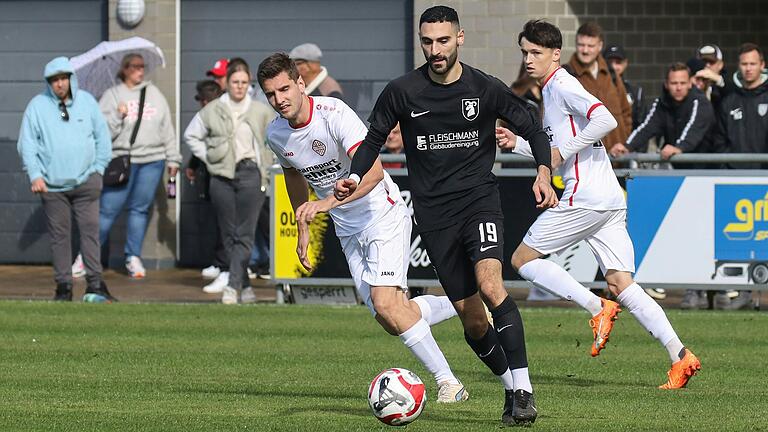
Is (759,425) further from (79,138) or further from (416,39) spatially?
(416,39)

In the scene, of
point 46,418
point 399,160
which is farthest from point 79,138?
point 46,418

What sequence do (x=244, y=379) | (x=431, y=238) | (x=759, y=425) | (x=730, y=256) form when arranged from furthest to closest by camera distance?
(x=730, y=256) → (x=244, y=379) → (x=431, y=238) → (x=759, y=425)

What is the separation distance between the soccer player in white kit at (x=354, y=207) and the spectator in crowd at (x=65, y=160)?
6.69 metres

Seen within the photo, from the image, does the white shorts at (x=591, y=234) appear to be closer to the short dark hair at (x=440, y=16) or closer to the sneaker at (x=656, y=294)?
the short dark hair at (x=440, y=16)

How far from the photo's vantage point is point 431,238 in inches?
352

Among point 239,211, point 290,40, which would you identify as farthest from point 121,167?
point 290,40

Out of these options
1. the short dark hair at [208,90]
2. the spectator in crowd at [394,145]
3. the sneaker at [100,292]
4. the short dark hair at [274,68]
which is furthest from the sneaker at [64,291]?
the short dark hair at [274,68]

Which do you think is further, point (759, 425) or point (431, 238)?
point (431, 238)

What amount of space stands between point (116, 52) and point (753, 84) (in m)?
7.38

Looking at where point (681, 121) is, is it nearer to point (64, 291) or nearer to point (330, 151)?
point (64, 291)

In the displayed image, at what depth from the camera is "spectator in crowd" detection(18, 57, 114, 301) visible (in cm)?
1595

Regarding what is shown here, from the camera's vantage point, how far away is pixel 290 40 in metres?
20.8

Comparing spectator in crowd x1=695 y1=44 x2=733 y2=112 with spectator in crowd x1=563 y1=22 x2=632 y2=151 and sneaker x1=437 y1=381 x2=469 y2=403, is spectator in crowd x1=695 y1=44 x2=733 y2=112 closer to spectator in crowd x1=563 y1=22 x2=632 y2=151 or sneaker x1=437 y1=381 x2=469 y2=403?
spectator in crowd x1=563 y1=22 x2=632 y2=151

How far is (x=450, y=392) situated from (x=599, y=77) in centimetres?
650
